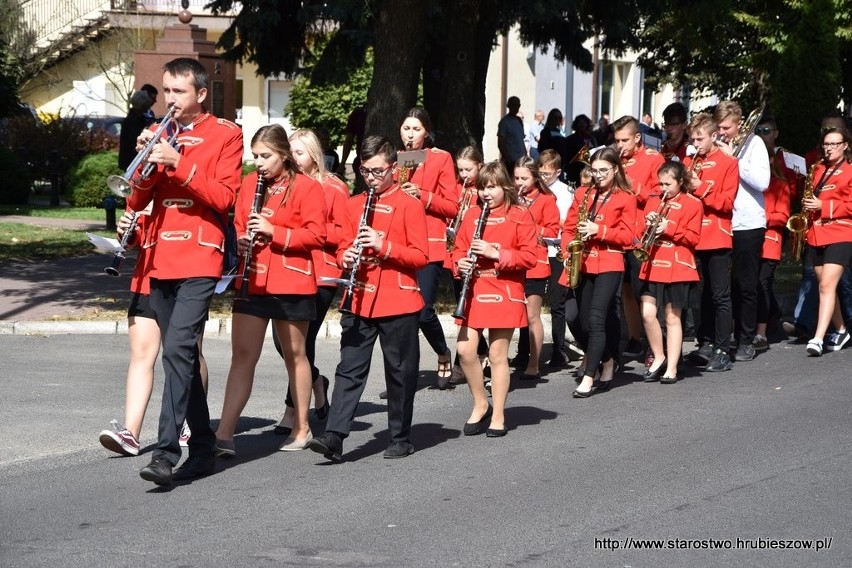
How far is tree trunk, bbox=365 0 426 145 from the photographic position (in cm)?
1424

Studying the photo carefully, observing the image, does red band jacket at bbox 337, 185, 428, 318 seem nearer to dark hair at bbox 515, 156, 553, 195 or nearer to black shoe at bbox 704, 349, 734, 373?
dark hair at bbox 515, 156, 553, 195

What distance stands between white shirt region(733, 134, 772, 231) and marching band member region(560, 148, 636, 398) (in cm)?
176

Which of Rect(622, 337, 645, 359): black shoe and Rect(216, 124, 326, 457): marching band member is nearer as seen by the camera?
Rect(216, 124, 326, 457): marching band member

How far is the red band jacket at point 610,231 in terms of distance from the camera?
32.2 feet

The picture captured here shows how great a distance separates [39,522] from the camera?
6438 millimetres

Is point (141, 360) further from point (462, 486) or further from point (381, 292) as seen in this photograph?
point (462, 486)

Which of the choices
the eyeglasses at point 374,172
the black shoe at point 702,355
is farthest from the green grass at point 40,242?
the eyeglasses at point 374,172

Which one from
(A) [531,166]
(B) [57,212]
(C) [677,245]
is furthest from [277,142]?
(B) [57,212]

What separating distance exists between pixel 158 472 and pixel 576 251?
3998 mm

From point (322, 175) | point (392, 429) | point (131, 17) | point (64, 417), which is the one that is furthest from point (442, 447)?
point (131, 17)

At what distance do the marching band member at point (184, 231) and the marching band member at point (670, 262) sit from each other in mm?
4300

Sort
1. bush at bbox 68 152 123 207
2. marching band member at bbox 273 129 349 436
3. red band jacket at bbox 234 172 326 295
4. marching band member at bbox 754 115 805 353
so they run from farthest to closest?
bush at bbox 68 152 123 207 < marching band member at bbox 754 115 805 353 < marching band member at bbox 273 129 349 436 < red band jacket at bbox 234 172 326 295

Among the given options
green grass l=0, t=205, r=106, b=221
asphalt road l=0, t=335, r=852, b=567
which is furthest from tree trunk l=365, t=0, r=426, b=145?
green grass l=0, t=205, r=106, b=221

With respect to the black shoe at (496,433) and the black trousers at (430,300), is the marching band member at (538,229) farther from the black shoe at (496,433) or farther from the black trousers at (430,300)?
the black shoe at (496,433)
